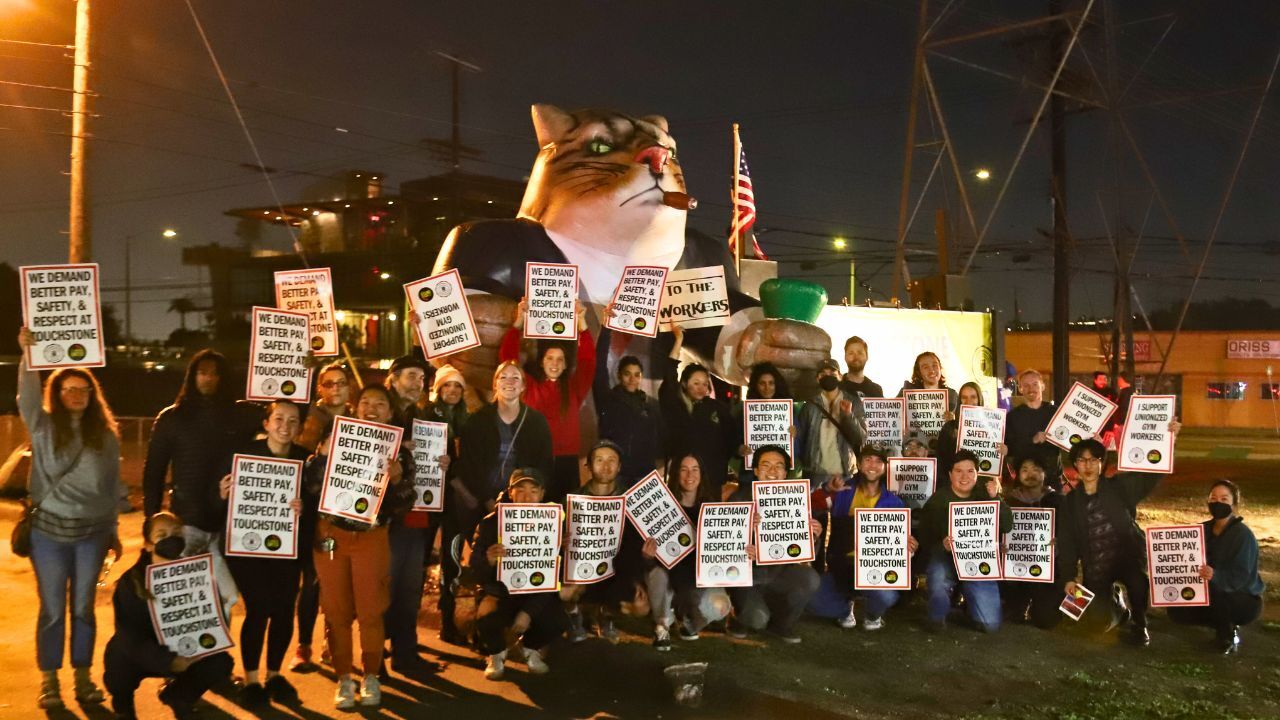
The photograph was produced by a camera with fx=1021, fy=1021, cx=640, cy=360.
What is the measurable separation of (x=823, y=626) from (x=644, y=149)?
11.9 feet

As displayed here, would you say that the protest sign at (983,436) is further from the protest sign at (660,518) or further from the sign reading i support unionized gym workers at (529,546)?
the sign reading i support unionized gym workers at (529,546)

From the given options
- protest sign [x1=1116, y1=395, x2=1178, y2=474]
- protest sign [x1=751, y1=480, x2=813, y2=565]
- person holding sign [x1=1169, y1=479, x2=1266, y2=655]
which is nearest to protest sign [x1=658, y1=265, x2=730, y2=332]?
protest sign [x1=751, y1=480, x2=813, y2=565]

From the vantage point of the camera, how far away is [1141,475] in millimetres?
7004

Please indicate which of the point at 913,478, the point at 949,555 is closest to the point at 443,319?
the point at 913,478

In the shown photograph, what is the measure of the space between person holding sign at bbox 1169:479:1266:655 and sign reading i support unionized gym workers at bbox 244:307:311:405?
18.5 ft

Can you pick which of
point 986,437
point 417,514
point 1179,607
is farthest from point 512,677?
point 1179,607

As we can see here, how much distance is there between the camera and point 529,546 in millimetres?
5570

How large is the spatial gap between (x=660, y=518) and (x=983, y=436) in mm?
2546

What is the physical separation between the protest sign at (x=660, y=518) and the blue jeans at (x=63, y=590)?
9.24 feet

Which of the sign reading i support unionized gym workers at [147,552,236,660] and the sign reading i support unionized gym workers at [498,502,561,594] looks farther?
the sign reading i support unionized gym workers at [498,502,561,594]

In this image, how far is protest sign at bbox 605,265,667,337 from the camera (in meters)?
7.02

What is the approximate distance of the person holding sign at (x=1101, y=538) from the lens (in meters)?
6.52

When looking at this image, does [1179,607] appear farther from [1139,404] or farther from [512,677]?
[512,677]

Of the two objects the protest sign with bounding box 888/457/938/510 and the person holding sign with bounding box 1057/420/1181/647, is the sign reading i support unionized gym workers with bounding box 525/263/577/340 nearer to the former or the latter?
the protest sign with bounding box 888/457/938/510
